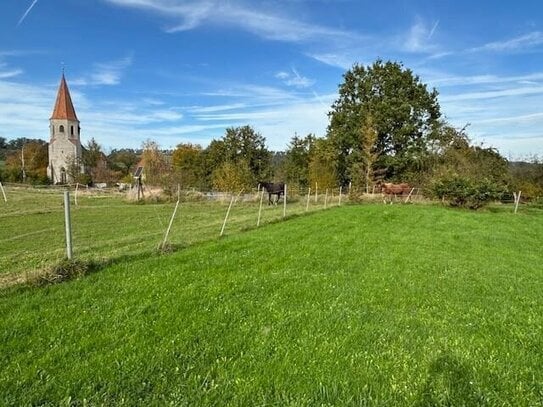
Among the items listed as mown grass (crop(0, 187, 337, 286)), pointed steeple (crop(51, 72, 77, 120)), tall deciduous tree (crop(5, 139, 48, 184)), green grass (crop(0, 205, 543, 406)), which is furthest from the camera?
pointed steeple (crop(51, 72, 77, 120))

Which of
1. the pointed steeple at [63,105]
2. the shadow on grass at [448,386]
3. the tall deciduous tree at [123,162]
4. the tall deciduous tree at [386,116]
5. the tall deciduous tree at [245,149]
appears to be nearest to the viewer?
the shadow on grass at [448,386]

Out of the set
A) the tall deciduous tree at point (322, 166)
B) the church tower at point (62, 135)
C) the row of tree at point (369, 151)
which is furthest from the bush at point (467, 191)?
the church tower at point (62, 135)

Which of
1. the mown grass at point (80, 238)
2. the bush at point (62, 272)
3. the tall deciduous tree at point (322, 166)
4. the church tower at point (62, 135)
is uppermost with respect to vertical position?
the church tower at point (62, 135)

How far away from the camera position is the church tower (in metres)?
95.4

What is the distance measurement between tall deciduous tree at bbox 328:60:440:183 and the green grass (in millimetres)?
47294

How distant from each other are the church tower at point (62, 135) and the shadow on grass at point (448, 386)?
97.5 metres

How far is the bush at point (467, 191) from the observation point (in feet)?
111

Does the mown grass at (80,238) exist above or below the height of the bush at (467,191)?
below

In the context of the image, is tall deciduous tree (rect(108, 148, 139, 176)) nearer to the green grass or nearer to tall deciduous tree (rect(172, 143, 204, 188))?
tall deciduous tree (rect(172, 143, 204, 188))

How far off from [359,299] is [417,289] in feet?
5.19

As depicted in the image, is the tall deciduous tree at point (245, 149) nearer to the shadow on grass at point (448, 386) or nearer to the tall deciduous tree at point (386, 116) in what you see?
the tall deciduous tree at point (386, 116)

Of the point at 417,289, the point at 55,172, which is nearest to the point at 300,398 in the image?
the point at 417,289

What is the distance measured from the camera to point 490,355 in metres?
5.19

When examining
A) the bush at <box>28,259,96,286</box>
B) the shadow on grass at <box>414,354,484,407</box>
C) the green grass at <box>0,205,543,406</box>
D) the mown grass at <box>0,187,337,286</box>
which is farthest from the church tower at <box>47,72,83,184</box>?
the shadow on grass at <box>414,354,484,407</box>
